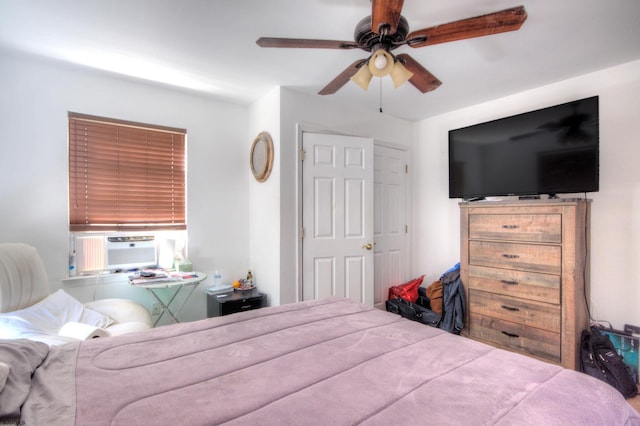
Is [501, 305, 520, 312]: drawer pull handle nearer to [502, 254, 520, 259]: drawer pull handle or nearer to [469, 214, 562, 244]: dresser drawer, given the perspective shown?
[502, 254, 520, 259]: drawer pull handle

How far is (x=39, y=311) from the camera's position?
191 cm

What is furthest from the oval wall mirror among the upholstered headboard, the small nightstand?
the upholstered headboard

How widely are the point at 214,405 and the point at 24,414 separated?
1.58 feet

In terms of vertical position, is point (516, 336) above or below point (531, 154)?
below

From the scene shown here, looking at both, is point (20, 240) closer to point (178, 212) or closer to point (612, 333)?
point (178, 212)

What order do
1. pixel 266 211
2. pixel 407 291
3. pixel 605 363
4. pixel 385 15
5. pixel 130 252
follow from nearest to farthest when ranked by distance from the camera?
pixel 385 15
pixel 605 363
pixel 130 252
pixel 266 211
pixel 407 291

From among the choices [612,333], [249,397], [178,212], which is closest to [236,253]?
[178,212]

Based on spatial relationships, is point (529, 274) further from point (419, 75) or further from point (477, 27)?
point (477, 27)

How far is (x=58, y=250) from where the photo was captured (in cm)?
254

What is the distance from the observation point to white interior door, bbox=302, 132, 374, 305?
3.09m

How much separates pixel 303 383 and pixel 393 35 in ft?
5.29

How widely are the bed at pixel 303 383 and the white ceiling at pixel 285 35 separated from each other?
1.81 m

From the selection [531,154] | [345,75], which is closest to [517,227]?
[531,154]

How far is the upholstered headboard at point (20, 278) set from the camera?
70.6 inches
